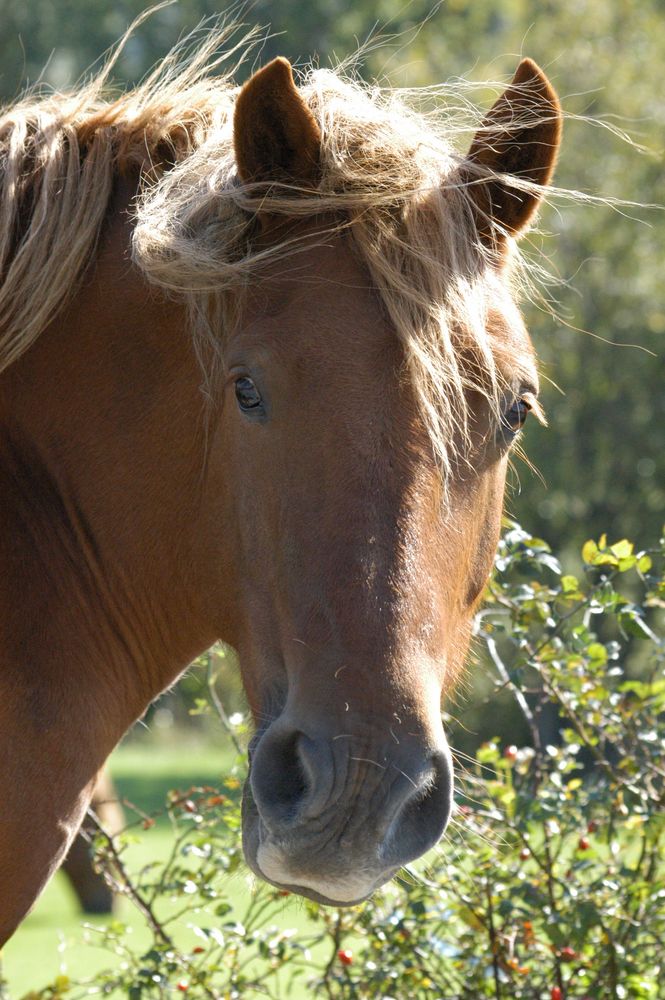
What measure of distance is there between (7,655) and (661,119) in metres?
16.7

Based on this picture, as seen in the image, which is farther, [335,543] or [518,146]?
[518,146]

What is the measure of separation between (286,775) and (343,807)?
0.45ft

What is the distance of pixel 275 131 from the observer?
2264mm

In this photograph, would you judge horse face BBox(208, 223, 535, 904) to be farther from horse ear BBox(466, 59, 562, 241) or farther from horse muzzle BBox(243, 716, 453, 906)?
horse ear BBox(466, 59, 562, 241)

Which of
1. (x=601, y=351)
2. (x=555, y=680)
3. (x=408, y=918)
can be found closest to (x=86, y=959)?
(x=408, y=918)

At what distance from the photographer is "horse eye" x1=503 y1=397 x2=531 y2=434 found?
2374mm

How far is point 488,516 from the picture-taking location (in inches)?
96.0

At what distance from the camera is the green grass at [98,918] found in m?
5.30

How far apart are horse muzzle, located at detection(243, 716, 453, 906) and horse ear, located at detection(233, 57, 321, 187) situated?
3.70ft

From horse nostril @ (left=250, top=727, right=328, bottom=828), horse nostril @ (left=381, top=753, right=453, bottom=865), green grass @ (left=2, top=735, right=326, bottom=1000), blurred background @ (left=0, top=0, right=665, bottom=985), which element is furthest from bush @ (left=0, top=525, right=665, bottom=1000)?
blurred background @ (left=0, top=0, right=665, bottom=985)

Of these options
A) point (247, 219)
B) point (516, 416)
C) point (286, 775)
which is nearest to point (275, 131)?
point (247, 219)

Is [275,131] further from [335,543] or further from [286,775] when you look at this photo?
[286,775]

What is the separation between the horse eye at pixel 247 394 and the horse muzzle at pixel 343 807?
2.06ft

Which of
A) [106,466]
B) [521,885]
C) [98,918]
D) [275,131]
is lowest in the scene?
[98,918]
